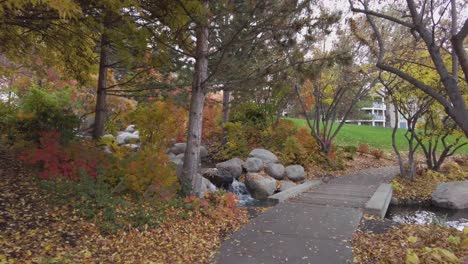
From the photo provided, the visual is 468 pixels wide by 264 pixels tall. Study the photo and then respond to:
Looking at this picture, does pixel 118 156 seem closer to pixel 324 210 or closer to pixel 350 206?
pixel 324 210

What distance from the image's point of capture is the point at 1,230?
3.90m

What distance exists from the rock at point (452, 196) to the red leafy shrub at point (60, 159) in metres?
8.00

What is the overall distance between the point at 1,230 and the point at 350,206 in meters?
5.84

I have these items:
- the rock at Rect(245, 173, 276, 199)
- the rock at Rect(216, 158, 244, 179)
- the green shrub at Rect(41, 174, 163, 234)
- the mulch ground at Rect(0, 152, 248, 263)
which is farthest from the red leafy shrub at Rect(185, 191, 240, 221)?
the rock at Rect(216, 158, 244, 179)

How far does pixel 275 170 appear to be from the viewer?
1043cm

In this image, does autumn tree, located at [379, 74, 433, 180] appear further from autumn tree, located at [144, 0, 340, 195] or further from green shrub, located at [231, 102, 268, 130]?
green shrub, located at [231, 102, 268, 130]

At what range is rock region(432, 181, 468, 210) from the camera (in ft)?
27.9

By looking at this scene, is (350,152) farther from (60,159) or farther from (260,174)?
(60,159)

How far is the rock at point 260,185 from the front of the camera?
30.6 ft

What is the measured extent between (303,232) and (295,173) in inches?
207

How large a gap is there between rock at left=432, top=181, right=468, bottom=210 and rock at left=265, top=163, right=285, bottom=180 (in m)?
3.95

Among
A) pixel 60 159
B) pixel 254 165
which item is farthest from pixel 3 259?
pixel 254 165

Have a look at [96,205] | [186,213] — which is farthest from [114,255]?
[186,213]

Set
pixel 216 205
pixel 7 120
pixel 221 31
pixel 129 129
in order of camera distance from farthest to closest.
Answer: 1. pixel 129 129
2. pixel 7 120
3. pixel 221 31
4. pixel 216 205
